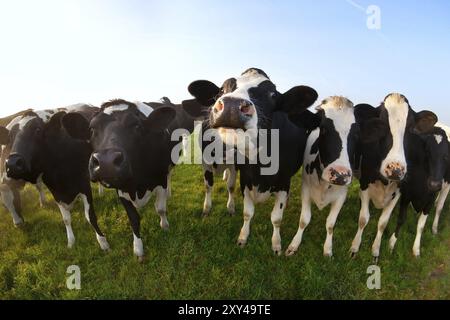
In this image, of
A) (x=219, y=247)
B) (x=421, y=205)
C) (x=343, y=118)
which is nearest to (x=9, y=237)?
(x=219, y=247)

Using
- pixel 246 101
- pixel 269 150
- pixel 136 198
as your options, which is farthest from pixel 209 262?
pixel 246 101

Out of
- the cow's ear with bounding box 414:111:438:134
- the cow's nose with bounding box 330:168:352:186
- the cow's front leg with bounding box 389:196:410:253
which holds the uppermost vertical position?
the cow's ear with bounding box 414:111:438:134

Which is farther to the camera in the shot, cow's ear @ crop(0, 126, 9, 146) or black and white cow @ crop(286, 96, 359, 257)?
cow's ear @ crop(0, 126, 9, 146)

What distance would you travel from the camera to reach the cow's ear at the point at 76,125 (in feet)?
15.9

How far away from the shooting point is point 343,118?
4730 millimetres

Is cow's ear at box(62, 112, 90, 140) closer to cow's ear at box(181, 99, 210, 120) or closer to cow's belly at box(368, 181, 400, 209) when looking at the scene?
cow's ear at box(181, 99, 210, 120)

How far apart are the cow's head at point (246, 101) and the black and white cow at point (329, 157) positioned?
0.42m

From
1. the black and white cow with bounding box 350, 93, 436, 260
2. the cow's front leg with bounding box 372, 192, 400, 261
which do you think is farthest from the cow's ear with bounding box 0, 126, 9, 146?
the cow's front leg with bounding box 372, 192, 400, 261

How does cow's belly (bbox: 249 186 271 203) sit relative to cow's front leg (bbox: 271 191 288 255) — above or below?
above

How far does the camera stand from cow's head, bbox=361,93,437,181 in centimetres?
480

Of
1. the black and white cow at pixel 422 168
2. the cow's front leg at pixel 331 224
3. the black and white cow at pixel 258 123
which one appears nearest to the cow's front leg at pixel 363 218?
the cow's front leg at pixel 331 224

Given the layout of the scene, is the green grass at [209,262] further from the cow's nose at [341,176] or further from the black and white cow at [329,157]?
the cow's nose at [341,176]

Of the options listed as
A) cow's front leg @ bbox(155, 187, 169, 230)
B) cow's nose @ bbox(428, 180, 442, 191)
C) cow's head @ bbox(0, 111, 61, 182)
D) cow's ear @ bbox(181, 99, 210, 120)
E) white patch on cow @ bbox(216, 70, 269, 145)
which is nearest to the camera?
white patch on cow @ bbox(216, 70, 269, 145)

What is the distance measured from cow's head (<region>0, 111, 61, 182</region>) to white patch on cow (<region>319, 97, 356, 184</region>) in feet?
14.0
